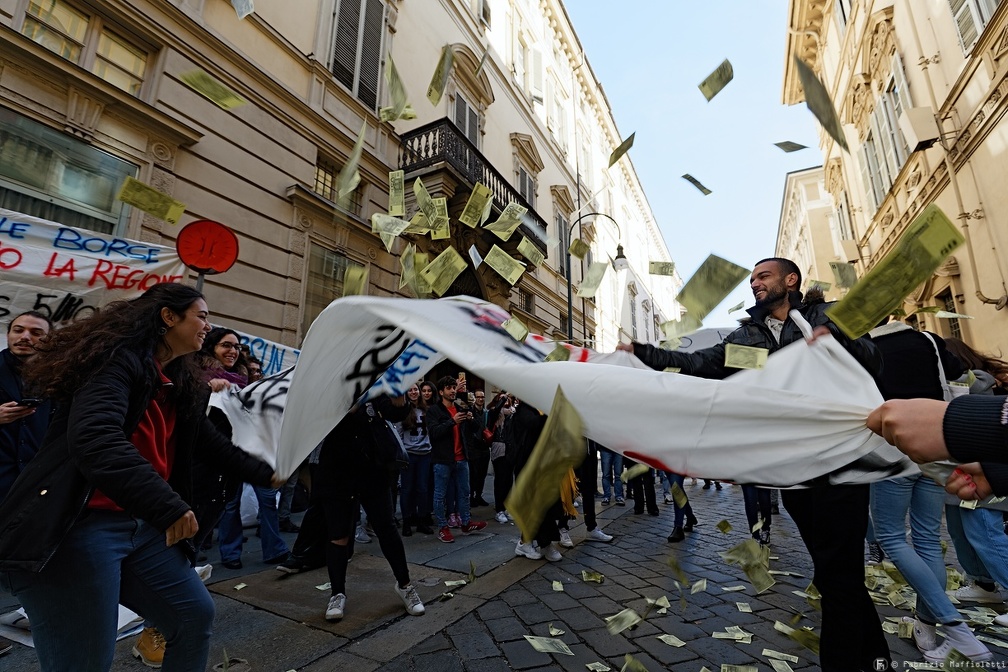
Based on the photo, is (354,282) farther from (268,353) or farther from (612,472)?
(612,472)

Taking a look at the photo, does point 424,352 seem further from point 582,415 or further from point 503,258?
point 582,415

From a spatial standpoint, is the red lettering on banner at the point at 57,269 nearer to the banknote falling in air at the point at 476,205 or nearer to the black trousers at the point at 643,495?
the banknote falling in air at the point at 476,205

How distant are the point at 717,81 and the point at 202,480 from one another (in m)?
3.62

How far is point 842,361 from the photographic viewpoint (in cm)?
185

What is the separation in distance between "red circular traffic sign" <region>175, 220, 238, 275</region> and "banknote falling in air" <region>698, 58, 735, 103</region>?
4705 mm

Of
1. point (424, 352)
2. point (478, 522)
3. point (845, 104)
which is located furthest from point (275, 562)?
point (845, 104)

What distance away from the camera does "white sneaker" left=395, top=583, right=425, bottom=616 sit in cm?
336

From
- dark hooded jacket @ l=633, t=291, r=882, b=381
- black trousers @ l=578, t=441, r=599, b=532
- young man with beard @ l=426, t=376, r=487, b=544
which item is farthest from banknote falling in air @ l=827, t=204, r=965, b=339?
young man with beard @ l=426, t=376, r=487, b=544

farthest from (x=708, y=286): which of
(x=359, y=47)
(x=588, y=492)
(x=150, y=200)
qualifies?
(x=359, y=47)

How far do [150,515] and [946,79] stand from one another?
14919 millimetres

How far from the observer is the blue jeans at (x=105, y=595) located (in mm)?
1540

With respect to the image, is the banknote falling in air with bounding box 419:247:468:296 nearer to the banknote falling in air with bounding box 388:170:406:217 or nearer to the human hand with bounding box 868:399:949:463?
the banknote falling in air with bounding box 388:170:406:217

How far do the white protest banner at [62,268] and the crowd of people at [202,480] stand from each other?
1797 mm

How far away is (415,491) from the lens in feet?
20.1
